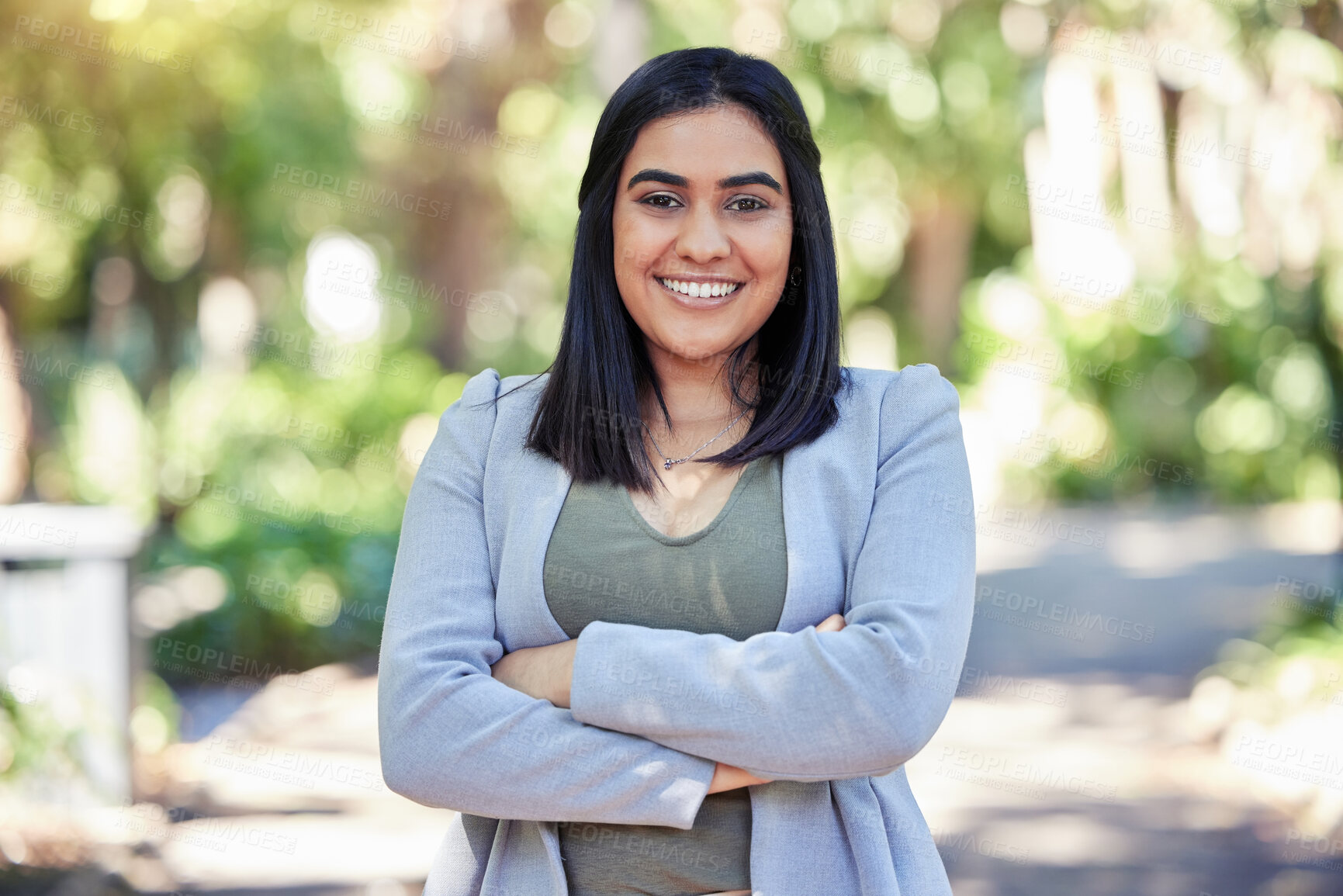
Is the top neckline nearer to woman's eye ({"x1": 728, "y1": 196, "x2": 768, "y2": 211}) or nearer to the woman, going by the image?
the woman

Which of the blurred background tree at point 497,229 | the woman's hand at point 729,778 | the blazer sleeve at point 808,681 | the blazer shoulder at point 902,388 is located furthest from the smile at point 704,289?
the blurred background tree at point 497,229

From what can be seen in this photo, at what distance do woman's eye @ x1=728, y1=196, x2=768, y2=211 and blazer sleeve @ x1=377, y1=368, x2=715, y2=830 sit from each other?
56 centimetres

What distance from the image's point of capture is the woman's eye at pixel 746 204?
2033mm

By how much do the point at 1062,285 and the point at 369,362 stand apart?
27.3 ft

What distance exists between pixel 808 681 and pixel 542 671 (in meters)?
0.41

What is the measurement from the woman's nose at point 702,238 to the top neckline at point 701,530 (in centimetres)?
33

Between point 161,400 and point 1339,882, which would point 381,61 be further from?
point 1339,882

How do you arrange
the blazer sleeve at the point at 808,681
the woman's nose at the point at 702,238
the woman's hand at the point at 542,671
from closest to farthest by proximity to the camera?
the blazer sleeve at the point at 808,681, the woman's hand at the point at 542,671, the woman's nose at the point at 702,238

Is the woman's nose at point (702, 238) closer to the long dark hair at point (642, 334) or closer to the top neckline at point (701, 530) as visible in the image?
the long dark hair at point (642, 334)

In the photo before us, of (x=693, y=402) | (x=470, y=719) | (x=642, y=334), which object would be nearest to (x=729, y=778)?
(x=470, y=719)

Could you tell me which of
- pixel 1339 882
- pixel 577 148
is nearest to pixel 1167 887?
pixel 1339 882

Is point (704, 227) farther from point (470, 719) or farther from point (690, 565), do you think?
point (470, 719)

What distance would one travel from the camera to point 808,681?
5.85 ft

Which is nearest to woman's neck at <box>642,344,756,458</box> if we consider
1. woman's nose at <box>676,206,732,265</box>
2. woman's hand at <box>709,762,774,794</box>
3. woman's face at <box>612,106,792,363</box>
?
woman's face at <box>612,106,792,363</box>
